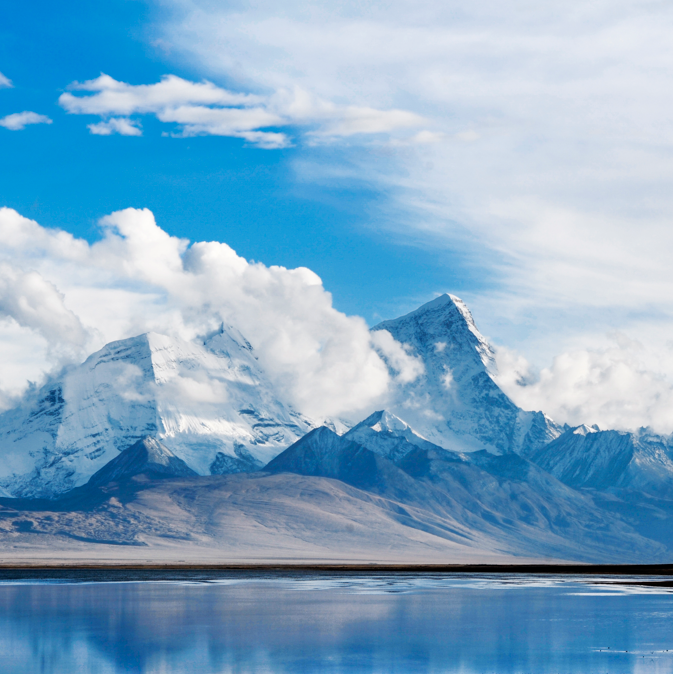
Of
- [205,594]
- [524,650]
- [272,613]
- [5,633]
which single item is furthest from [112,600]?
[524,650]

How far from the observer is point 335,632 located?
211 ft

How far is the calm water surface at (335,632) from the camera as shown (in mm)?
51375

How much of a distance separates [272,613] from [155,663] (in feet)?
91.5

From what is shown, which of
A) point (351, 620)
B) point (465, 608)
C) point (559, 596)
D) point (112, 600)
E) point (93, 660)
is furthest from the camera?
point (559, 596)

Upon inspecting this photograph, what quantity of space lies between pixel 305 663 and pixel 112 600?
49754 millimetres

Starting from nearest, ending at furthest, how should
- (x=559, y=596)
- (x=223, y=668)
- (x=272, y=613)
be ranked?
1. (x=223, y=668)
2. (x=272, y=613)
3. (x=559, y=596)

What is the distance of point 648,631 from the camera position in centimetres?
6581

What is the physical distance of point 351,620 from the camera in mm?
72875

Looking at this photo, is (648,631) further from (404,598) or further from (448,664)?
(404,598)

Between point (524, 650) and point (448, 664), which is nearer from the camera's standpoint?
point (448, 664)

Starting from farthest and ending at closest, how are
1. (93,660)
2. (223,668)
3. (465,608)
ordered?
1. (465,608)
2. (93,660)
3. (223,668)

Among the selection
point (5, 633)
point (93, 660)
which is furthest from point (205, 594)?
point (93, 660)

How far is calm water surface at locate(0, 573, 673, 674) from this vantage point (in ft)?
169

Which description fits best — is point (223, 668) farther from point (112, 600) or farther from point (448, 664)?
point (112, 600)
